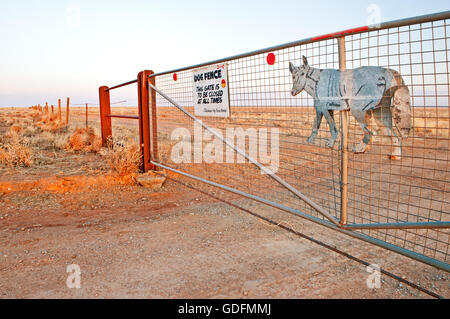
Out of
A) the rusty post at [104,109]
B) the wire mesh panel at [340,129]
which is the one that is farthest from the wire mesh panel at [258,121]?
the rusty post at [104,109]

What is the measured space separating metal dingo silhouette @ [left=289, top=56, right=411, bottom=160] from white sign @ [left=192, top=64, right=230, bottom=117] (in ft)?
3.60

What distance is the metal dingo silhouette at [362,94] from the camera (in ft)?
9.86

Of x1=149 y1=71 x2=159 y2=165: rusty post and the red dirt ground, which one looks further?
x1=149 y1=71 x2=159 y2=165: rusty post

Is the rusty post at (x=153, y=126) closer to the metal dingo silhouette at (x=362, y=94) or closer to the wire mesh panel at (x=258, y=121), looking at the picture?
the wire mesh panel at (x=258, y=121)

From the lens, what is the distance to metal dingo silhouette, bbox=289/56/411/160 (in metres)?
3.01

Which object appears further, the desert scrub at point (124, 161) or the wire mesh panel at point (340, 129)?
the desert scrub at point (124, 161)

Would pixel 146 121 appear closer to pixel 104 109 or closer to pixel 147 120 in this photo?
pixel 147 120

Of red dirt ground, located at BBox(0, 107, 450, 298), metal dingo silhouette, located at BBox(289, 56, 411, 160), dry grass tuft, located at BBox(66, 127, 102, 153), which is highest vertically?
metal dingo silhouette, located at BBox(289, 56, 411, 160)

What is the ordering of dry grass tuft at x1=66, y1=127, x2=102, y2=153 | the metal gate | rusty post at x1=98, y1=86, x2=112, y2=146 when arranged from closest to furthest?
the metal gate, rusty post at x1=98, y1=86, x2=112, y2=146, dry grass tuft at x1=66, y1=127, x2=102, y2=153

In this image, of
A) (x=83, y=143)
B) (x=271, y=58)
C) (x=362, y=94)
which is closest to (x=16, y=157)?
(x=83, y=143)

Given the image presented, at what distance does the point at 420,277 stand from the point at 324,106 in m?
1.81

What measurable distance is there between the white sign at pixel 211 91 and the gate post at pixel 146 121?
136 cm

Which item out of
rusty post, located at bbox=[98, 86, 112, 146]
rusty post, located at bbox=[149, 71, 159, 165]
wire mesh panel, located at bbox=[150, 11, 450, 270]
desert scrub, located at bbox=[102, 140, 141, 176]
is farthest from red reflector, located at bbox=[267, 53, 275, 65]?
rusty post, located at bbox=[98, 86, 112, 146]

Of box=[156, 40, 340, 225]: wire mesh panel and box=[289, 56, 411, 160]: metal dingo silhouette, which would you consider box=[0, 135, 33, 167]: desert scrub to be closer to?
box=[156, 40, 340, 225]: wire mesh panel
